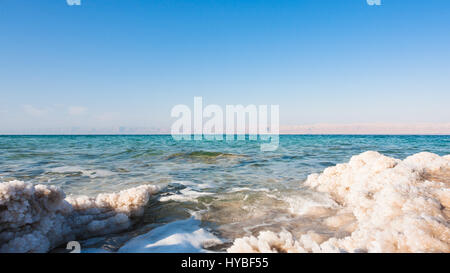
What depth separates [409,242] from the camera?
2035 mm

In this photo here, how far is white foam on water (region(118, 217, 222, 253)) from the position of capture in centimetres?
271

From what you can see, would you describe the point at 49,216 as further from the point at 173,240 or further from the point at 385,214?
the point at 385,214

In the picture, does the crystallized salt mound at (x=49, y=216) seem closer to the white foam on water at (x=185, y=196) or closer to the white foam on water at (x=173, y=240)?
the white foam on water at (x=173, y=240)

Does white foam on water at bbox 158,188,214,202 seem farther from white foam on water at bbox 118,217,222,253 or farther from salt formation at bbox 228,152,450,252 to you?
salt formation at bbox 228,152,450,252

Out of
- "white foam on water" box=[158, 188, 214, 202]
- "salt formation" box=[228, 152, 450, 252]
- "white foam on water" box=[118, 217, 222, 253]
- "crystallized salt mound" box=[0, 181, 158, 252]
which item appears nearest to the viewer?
"salt formation" box=[228, 152, 450, 252]

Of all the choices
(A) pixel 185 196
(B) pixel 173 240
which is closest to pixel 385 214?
(B) pixel 173 240

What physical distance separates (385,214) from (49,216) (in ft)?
12.7

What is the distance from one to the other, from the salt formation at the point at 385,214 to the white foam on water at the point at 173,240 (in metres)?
0.77

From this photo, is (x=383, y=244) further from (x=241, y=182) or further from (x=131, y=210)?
(x=241, y=182)

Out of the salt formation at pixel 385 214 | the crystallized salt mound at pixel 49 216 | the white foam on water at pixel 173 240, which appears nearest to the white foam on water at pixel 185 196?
the crystallized salt mound at pixel 49 216

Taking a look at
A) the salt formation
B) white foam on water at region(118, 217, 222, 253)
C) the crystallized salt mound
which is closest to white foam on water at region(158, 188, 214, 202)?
the crystallized salt mound

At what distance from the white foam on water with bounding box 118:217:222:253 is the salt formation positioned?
0.77 metres

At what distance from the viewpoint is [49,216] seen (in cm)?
263

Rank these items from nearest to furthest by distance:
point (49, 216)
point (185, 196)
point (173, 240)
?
point (49, 216) < point (173, 240) < point (185, 196)
